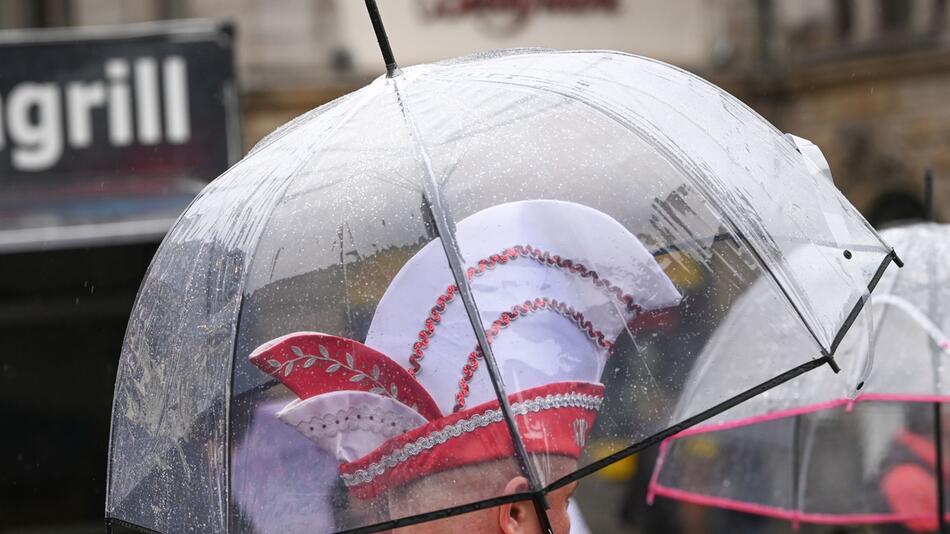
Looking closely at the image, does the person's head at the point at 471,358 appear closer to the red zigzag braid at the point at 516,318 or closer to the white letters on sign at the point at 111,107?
the red zigzag braid at the point at 516,318

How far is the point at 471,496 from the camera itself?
6.21 ft

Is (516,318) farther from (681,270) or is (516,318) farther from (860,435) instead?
(860,435)

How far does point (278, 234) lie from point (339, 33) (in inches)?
384

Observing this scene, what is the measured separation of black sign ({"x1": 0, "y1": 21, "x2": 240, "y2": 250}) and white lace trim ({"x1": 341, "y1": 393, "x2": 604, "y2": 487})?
486cm

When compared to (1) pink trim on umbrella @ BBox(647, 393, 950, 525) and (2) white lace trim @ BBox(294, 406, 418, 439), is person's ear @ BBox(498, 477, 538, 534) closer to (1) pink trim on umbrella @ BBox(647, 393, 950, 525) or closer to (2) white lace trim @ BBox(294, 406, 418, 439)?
(2) white lace trim @ BBox(294, 406, 418, 439)

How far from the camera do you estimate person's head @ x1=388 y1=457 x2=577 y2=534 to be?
1.86 m

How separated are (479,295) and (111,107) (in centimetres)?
534

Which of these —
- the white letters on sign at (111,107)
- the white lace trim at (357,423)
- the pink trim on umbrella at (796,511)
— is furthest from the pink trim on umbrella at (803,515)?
the white letters on sign at (111,107)

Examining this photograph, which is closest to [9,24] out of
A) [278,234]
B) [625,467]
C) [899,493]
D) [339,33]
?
[339,33]

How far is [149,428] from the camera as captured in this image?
2207mm

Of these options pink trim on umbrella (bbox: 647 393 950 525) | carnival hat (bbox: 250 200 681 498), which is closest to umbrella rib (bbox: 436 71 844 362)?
carnival hat (bbox: 250 200 681 498)

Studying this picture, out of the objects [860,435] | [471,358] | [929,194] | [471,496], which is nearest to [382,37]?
[471,358]

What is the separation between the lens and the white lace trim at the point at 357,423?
1.95m

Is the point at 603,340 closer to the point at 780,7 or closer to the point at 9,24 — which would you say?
the point at 9,24
